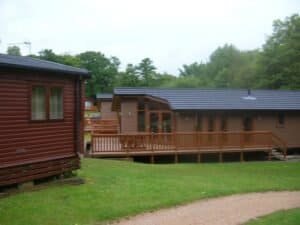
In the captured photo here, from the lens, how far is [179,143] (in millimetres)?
23812

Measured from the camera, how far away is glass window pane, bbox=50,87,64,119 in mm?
13016

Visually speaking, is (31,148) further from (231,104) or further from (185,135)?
(231,104)

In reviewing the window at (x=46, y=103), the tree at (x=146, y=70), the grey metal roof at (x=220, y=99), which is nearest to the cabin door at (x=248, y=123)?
the grey metal roof at (x=220, y=99)

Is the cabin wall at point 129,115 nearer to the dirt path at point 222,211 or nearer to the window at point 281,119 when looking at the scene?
the window at point 281,119

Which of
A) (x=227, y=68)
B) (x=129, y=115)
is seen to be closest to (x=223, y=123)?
(x=129, y=115)

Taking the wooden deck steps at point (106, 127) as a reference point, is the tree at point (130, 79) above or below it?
above

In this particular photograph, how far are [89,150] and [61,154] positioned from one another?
9897 millimetres

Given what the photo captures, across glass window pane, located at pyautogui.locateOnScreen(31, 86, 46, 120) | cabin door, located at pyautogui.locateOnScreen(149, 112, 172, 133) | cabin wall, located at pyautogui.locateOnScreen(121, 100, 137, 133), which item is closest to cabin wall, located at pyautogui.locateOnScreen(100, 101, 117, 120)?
cabin wall, located at pyautogui.locateOnScreen(121, 100, 137, 133)

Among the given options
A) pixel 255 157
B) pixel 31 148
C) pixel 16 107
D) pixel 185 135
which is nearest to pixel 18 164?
pixel 31 148

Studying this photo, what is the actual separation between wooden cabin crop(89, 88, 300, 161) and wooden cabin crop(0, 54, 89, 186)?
335 inches

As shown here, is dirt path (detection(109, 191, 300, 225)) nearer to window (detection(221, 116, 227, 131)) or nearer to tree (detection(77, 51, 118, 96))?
window (detection(221, 116, 227, 131))

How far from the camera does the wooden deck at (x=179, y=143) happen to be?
2244cm

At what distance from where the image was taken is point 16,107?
1178 cm

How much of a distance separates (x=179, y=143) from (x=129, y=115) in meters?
5.64
